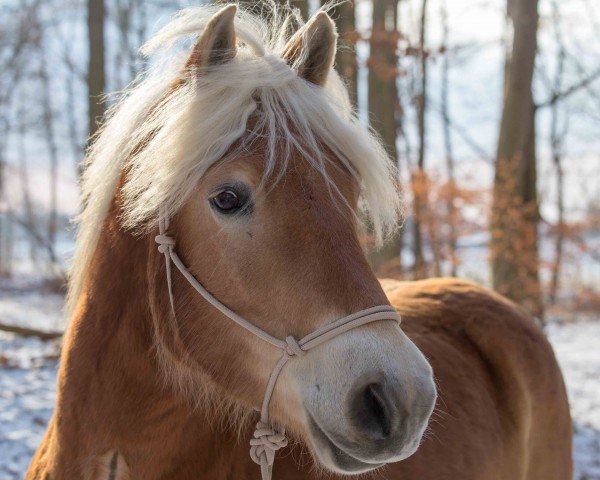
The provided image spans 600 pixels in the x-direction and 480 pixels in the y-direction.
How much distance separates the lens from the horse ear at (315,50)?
84.2 inches

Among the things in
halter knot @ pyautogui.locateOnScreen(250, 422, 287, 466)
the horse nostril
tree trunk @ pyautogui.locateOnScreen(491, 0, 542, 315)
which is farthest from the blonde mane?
tree trunk @ pyautogui.locateOnScreen(491, 0, 542, 315)

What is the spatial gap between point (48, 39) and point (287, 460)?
22844 mm

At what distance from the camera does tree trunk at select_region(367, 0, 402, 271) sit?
7410 millimetres

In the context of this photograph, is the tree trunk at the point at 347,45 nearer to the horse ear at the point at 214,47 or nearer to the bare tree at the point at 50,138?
the horse ear at the point at 214,47

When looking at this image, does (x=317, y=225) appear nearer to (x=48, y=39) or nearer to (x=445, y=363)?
(x=445, y=363)

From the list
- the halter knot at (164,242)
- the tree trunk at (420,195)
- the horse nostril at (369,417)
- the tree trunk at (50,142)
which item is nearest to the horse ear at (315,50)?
the halter knot at (164,242)

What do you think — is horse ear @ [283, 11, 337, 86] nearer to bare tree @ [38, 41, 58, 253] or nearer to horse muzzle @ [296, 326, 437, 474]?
horse muzzle @ [296, 326, 437, 474]

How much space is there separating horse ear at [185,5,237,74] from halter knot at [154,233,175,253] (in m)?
0.57

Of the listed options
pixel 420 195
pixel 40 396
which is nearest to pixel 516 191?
pixel 420 195

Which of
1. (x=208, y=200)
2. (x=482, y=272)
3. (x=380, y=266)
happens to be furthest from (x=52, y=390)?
(x=482, y=272)

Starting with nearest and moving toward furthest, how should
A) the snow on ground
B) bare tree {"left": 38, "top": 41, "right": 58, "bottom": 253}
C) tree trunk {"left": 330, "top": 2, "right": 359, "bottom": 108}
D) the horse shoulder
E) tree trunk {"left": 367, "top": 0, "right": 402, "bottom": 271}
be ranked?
the horse shoulder
the snow on ground
tree trunk {"left": 330, "top": 2, "right": 359, "bottom": 108}
tree trunk {"left": 367, "top": 0, "right": 402, "bottom": 271}
bare tree {"left": 38, "top": 41, "right": 58, "bottom": 253}

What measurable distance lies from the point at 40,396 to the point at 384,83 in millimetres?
6121

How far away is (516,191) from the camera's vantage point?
8.60m

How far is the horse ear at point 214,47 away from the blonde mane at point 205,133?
1.7 inches
